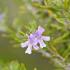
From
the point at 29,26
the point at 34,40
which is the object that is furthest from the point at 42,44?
the point at 29,26

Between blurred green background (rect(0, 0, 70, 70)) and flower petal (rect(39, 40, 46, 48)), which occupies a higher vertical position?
blurred green background (rect(0, 0, 70, 70))

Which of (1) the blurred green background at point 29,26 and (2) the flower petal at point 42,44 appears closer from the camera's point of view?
(2) the flower petal at point 42,44

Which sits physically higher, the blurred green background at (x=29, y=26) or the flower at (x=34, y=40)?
the blurred green background at (x=29, y=26)

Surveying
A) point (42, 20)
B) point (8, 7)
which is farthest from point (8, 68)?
point (8, 7)

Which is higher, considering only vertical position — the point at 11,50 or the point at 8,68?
the point at 11,50

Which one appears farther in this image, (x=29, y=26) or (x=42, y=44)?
(x=29, y=26)

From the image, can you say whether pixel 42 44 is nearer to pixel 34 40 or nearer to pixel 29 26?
pixel 34 40

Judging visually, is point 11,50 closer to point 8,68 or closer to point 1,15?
point 1,15

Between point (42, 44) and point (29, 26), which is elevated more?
point (29, 26)
